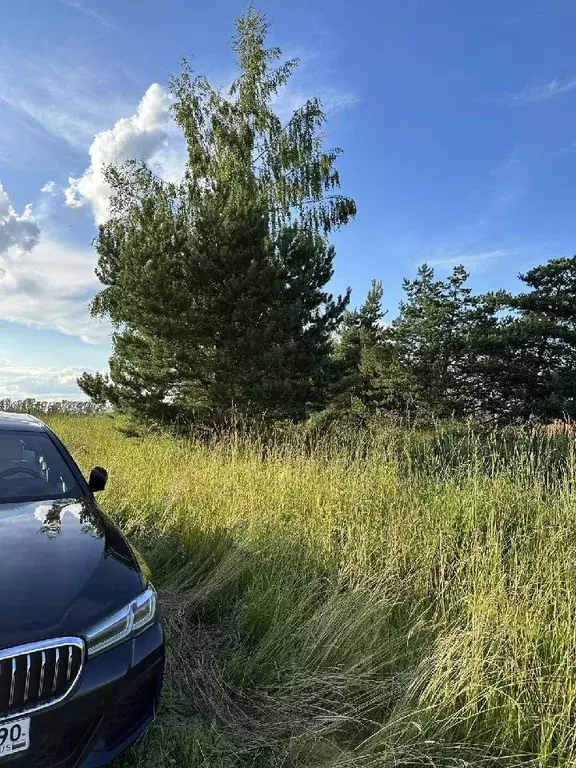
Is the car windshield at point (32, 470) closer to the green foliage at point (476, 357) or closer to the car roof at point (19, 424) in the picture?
the car roof at point (19, 424)

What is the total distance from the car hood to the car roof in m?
1.01

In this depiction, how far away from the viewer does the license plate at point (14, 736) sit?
1.72 metres

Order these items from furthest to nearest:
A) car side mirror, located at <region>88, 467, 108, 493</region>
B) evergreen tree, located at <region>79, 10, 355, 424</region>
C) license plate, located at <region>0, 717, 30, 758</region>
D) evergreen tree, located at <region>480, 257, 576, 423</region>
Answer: evergreen tree, located at <region>480, 257, 576, 423</region> < evergreen tree, located at <region>79, 10, 355, 424</region> < car side mirror, located at <region>88, 467, 108, 493</region> < license plate, located at <region>0, 717, 30, 758</region>

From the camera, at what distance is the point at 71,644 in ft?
6.36

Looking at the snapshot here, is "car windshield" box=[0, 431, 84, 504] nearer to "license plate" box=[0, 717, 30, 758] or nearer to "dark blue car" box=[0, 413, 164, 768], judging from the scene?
"dark blue car" box=[0, 413, 164, 768]

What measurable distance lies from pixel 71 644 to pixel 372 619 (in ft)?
6.68

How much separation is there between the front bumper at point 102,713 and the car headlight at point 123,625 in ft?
0.10

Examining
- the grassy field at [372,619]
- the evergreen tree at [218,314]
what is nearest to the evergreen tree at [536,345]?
the evergreen tree at [218,314]

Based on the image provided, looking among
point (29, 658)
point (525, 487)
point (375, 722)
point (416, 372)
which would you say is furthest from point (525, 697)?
point (416, 372)

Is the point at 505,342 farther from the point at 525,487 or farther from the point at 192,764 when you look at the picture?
the point at 192,764

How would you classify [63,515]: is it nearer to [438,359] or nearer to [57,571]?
[57,571]

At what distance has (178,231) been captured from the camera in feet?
42.7

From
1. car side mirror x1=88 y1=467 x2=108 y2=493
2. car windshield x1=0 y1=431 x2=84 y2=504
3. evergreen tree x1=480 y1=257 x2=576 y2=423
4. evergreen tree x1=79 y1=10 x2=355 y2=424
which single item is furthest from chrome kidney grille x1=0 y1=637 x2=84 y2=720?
evergreen tree x1=480 y1=257 x2=576 y2=423

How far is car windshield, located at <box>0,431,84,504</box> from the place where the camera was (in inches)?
129
